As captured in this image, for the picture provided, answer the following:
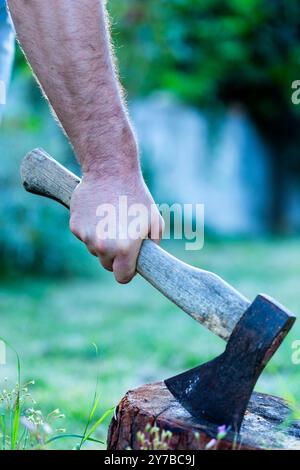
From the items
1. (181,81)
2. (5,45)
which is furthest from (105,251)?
(181,81)

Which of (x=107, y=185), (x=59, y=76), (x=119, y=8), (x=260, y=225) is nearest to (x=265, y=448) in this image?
(x=107, y=185)

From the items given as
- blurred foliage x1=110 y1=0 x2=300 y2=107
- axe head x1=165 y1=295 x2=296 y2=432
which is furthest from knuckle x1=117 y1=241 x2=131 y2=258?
blurred foliage x1=110 y1=0 x2=300 y2=107

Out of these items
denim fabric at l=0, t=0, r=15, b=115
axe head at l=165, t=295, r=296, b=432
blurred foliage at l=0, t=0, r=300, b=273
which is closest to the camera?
axe head at l=165, t=295, r=296, b=432

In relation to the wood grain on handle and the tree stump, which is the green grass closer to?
the tree stump

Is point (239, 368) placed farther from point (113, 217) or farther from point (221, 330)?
point (113, 217)

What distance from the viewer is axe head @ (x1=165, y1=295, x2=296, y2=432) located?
5.83ft

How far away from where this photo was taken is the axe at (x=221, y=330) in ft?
5.87

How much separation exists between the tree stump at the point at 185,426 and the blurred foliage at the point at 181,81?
4226 millimetres

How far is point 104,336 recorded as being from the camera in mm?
5797

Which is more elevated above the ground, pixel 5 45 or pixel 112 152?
pixel 5 45

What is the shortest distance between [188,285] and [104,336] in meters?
3.92

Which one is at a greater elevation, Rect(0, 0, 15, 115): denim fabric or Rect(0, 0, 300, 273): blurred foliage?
Rect(0, 0, 300, 273): blurred foliage

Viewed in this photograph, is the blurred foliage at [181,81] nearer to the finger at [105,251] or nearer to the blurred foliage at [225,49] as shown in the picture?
the blurred foliage at [225,49]
